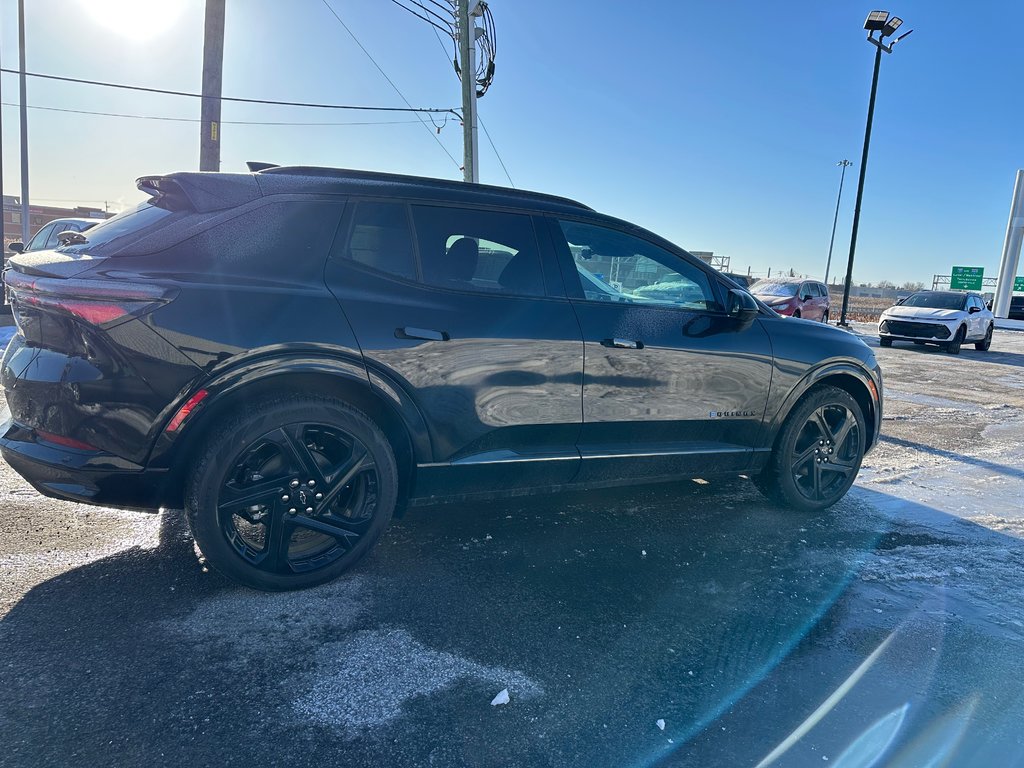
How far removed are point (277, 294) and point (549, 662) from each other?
186cm

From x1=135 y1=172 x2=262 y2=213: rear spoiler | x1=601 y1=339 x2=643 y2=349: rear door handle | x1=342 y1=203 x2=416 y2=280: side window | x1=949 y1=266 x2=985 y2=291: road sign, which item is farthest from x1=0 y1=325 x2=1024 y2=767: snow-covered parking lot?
x1=949 y1=266 x2=985 y2=291: road sign

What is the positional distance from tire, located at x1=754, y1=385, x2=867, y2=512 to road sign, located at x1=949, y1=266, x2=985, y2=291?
168 ft

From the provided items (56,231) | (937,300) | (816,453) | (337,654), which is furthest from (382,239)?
(937,300)

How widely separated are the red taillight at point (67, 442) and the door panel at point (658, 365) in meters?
2.22

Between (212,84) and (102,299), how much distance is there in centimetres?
786

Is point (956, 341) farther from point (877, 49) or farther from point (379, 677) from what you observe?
point (379, 677)

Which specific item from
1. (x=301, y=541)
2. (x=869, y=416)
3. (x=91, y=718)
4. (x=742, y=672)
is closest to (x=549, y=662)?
(x=742, y=672)

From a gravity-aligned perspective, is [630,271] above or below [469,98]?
below

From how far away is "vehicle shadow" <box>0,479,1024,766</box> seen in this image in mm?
2033

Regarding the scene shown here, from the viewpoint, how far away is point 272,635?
8.43 ft

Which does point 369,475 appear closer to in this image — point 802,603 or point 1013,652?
point 802,603

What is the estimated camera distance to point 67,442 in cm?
254

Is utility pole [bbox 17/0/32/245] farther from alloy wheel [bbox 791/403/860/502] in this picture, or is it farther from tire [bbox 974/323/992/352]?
tire [bbox 974/323/992/352]

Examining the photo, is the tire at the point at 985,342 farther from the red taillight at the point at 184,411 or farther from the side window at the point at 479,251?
the red taillight at the point at 184,411
